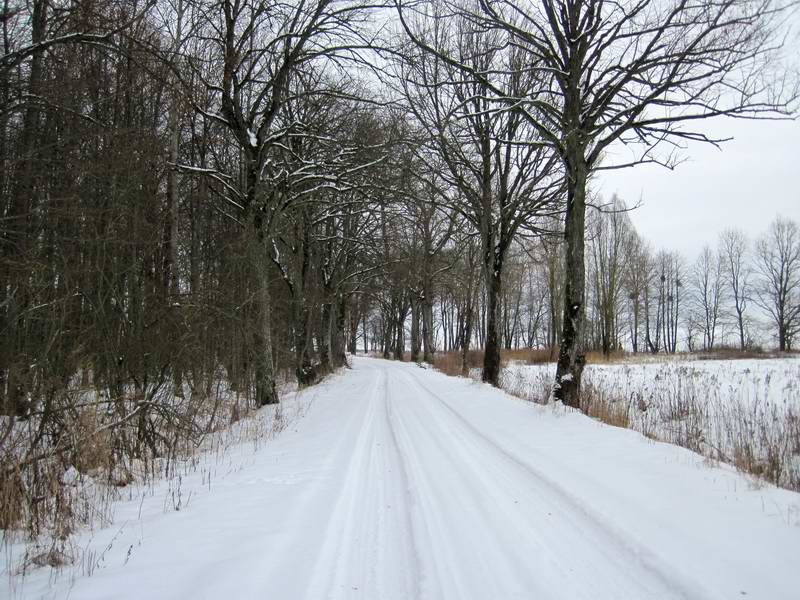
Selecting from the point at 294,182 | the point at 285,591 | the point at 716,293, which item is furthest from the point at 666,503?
the point at 716,293

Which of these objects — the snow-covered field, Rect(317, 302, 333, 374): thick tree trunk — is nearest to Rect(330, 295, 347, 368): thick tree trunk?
Rect(317, 302, 333, 374): thick tree trunk

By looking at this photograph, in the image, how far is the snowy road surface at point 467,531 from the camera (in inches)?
109

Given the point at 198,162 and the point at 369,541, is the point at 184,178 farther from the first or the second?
the point at 369,541

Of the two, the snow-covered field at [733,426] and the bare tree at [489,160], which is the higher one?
the bare tree at [489,160]

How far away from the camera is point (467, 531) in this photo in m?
3.55

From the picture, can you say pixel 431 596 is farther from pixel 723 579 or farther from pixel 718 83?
pixel 718 83

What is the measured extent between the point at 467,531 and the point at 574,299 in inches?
264

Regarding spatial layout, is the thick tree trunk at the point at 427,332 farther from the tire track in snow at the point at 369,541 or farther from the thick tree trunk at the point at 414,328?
the tire track in snow at the point at 369,541

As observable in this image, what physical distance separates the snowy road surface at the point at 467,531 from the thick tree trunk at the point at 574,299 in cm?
304

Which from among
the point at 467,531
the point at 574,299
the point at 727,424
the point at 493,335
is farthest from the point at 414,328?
the point at 467,531

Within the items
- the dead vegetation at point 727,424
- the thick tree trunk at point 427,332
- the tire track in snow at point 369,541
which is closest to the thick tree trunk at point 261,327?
the tire track in snow at point 369,541

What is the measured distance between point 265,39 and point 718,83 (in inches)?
447

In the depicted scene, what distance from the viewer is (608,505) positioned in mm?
3973

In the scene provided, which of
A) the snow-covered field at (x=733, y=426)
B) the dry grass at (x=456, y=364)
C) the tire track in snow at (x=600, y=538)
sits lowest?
the dry grass at (x=456, y=364)
